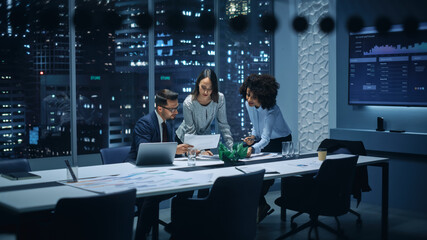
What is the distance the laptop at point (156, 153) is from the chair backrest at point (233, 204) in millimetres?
978

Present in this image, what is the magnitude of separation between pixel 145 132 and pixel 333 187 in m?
1.62

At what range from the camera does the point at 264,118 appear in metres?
5.25

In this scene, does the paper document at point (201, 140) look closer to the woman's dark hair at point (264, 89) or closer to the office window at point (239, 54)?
the woman's dark hair at point (264, 89)

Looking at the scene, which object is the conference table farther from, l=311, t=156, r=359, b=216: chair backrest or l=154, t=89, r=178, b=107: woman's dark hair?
l=154, t=89, r=178, b=107: woman's dark hair

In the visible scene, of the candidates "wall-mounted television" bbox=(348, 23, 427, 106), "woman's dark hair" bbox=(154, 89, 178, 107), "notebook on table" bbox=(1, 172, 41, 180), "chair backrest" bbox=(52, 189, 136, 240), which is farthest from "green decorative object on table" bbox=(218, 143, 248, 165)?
"wall-mounted television" bbox=(348, 23, 427, 106)

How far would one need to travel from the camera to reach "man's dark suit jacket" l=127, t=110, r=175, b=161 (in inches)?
172

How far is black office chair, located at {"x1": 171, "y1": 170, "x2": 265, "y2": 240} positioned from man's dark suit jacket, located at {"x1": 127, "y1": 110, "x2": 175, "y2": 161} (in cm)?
119

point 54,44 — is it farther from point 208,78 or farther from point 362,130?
point 362,130

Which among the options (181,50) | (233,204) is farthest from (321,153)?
(181,50)

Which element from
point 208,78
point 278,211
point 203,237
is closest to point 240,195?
point 203,237

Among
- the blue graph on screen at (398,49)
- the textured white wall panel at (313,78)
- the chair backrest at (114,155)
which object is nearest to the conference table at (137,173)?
the chair backrest at (114,155)

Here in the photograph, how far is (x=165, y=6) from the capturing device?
6578mm

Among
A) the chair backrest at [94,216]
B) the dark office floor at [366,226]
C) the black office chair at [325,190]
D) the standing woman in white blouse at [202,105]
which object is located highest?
the standing woman in white blouse at [202,105]

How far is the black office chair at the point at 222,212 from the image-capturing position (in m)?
3.04
